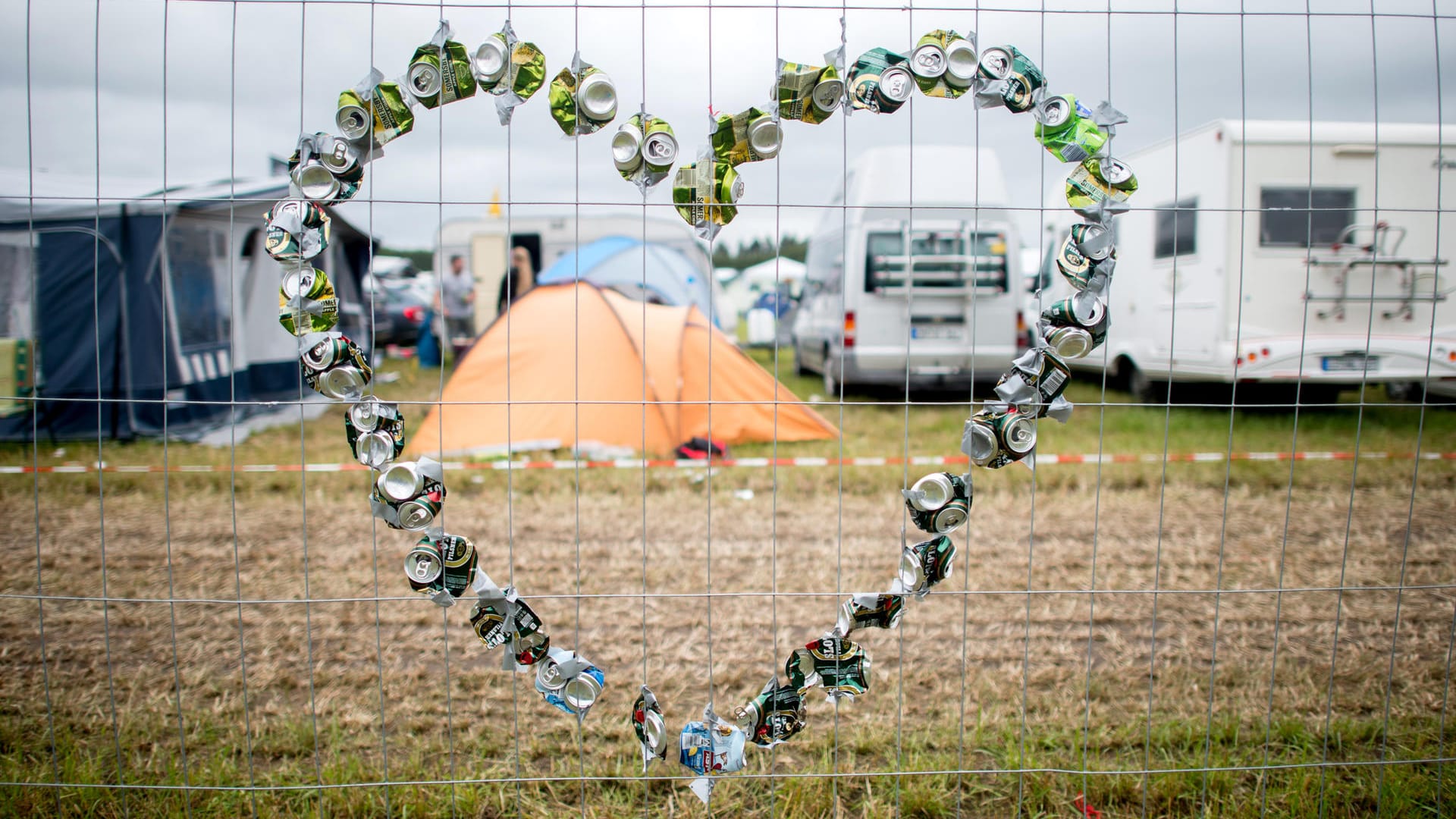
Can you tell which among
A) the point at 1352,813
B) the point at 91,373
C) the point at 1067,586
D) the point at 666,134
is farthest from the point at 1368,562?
the point at 91,373

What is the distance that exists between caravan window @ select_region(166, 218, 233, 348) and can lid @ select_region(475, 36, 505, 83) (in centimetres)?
622

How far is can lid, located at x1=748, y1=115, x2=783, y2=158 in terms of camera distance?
5.65 ft

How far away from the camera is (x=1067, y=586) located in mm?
3441

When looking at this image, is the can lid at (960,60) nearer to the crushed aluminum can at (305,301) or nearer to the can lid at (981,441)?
the can lid at (981,441)

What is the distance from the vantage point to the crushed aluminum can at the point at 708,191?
1764 millimetres

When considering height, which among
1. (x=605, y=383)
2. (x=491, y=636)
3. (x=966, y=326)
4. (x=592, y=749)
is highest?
(x=966, y=326)

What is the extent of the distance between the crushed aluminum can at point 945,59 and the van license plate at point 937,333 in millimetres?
6038

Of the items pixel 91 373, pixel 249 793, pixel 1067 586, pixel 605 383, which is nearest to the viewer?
pixel 249 793

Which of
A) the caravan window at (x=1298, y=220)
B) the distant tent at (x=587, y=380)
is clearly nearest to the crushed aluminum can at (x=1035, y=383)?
the distant tent at (x=587, y=380)

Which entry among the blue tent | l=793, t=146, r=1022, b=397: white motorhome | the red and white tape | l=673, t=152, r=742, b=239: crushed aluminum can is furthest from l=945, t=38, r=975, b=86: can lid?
l=793, t=146, r=1022, b=397: white motorhome

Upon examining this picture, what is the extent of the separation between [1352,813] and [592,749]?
174cm

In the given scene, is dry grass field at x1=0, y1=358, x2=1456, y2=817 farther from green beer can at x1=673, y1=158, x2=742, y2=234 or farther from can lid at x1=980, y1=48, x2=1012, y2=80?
can lid at x1=980, y1=48, x2=1012, y2=80

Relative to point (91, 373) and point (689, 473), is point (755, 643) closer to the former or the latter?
point (689, 473)

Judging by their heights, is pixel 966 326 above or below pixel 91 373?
above
